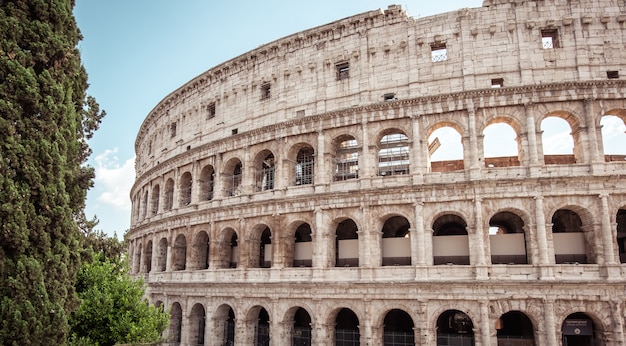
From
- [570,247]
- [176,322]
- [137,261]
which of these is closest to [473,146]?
[570,247]

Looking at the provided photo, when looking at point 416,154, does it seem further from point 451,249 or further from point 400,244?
point 451,249

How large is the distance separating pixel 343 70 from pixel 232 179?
8.81m

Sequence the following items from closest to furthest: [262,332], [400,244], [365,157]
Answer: [400,244] < [365,157] < [262,332]

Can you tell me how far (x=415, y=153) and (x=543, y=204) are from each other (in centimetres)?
542

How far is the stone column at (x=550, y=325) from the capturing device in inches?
676

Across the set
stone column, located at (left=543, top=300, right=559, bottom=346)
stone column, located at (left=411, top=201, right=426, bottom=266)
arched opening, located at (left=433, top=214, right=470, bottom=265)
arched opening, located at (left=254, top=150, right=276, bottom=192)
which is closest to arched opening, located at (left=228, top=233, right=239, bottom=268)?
arched opening, located at (left=254, top=150, right=276, bottom=192)

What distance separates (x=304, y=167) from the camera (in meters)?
24.5

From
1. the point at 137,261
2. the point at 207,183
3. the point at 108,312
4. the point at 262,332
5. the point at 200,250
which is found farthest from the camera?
the point at 137,261

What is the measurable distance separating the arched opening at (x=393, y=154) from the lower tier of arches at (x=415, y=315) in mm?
7023

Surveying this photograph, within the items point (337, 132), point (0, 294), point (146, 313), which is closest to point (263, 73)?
point (337, 132)

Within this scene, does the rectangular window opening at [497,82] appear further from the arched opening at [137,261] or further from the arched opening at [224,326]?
the arched opening at [137,261]

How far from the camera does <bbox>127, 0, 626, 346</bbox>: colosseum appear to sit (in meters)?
18.0

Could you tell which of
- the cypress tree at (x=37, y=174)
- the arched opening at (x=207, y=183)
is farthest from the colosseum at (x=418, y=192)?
the cypress tree at (x=37, y=174)

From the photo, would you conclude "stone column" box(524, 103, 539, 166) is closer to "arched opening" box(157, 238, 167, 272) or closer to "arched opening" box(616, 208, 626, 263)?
"arched opening" box(616, 208, 626, 263)
